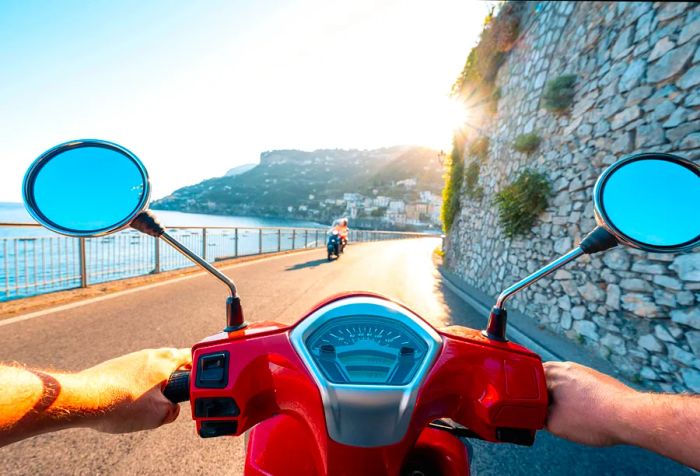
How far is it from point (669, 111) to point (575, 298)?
2600mm

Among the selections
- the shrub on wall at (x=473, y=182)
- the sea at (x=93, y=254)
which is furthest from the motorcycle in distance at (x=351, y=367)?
the shrub on wall at (x=473, y=182)

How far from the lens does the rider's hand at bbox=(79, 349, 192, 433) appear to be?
910mm

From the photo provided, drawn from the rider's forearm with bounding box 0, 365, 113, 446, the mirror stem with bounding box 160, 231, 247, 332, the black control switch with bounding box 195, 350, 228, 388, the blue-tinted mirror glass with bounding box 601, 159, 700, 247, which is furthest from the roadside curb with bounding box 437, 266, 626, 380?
the rider's forearm with bounding box 0, 365, 113, 446

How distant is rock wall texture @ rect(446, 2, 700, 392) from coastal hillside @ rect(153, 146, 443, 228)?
70.4 m

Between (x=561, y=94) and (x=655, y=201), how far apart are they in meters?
5.61

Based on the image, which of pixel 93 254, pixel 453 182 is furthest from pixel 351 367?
pixel 453 182

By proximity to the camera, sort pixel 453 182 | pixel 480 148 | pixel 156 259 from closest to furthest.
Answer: pixel 156 259
pixel 480 148
pixel 453 182

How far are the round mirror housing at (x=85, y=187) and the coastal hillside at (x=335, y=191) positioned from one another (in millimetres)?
75990

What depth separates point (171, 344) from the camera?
11.2 ft

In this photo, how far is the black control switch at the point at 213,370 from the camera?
871 mm

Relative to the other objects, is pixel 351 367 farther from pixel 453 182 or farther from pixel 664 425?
pixel 453 182

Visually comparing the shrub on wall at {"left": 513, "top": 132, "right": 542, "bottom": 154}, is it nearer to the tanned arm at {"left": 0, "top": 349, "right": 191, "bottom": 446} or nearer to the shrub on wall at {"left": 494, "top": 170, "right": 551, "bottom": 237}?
the shrub on wall at {"left": 494, "top": 170, "right": 551, "bottom": 237}

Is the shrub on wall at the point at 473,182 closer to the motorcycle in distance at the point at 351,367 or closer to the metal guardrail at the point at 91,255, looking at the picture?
the metal guardrail at the point at 91,255

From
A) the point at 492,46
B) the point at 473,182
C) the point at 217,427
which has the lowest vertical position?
the point at 217,427
